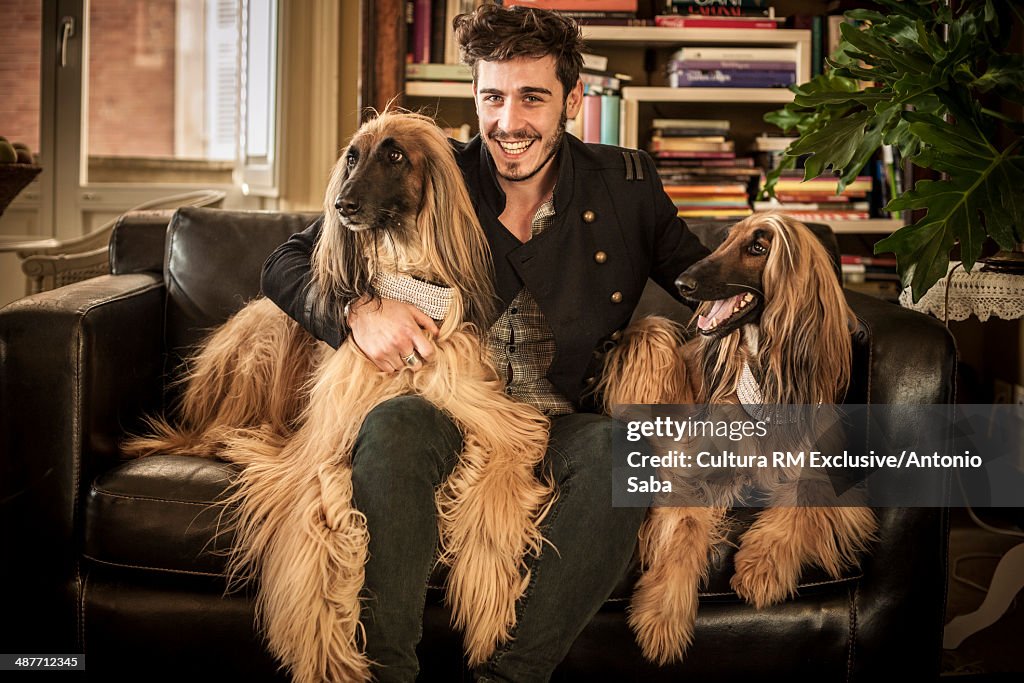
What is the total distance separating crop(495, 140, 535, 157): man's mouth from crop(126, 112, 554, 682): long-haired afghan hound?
13cm

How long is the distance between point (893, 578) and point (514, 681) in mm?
645

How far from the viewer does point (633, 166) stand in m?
1.87

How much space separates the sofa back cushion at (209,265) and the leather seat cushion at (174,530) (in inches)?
20.7

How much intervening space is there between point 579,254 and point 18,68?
3.45 metres

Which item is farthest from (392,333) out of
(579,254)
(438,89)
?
(438,89)

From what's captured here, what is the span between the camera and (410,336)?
1605mm

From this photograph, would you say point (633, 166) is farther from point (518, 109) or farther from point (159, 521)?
point (159, 521)

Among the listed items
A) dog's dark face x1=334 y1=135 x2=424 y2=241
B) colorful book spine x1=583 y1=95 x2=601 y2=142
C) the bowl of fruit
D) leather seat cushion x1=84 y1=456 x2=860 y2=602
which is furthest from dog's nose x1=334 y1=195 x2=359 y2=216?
colorful book spine x1=583 y1=95 x2=601 y2=142

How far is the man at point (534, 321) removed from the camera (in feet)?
4.63

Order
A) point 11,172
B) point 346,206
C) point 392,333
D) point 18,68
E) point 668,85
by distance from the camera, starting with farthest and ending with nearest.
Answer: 1. point 18,68
2. point 668,85
3. point 11,172
4. point 392,333
5. point 346,206

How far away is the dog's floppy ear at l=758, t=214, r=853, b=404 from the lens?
154 centimetres

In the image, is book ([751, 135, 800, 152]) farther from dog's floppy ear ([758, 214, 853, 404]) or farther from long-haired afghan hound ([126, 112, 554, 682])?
long-haired afghan hound ([126, 112, 554, 682])

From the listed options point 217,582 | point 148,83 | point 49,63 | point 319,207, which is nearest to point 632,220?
point 217,582

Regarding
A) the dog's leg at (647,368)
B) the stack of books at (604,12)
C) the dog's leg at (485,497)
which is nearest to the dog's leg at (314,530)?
the dog's leg at (485,497)
